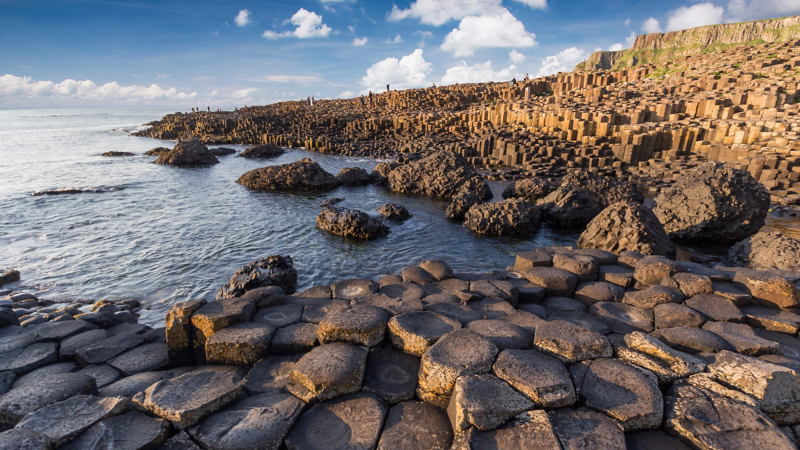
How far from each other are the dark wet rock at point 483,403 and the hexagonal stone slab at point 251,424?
136cm

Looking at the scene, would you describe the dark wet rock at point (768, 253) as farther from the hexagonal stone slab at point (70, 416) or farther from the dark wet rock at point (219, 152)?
the dark wet rock at point (219, 152)

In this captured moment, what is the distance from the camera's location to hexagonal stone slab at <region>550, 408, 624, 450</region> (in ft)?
8.21

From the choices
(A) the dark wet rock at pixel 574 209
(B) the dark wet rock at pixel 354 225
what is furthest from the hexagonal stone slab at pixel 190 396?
(A) the dark wet rock at pixel 574 209

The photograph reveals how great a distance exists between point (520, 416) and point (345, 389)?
1.52m

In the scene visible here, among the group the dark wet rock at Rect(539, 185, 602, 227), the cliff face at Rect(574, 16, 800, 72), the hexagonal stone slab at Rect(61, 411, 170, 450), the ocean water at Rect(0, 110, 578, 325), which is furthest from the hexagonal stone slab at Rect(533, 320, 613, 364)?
the cliff face at Rect(574, 16, 800, 72)

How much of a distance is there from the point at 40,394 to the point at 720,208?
12672 mm

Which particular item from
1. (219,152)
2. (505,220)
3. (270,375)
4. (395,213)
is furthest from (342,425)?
(219,152)

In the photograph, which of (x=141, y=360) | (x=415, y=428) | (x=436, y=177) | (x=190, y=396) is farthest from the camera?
(x=436, y=177)

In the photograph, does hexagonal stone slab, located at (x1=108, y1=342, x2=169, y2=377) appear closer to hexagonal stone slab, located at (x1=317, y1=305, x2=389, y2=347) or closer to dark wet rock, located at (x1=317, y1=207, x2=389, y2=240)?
hexagonal stone slab, located at (x1=317, y1=305, x2=389, y2=347)

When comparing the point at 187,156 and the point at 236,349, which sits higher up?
the point at 187,156

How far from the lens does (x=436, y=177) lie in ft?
49.3

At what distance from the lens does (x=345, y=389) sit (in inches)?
125

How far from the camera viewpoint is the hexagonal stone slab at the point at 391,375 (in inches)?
127

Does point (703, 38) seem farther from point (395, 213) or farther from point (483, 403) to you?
point (483, 403)
